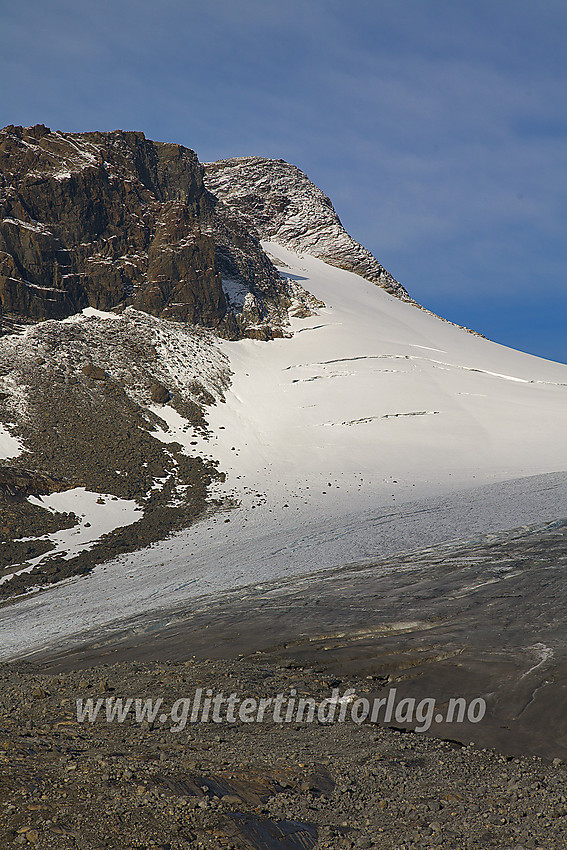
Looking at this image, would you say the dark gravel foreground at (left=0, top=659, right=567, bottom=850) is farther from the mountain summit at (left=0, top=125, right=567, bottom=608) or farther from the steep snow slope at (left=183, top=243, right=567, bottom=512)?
the steep snow slope at (left=183, top=243, right=567, bottom=512)

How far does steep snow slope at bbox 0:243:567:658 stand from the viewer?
1784cm

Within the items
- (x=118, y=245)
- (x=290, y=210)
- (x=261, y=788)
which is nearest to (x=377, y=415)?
(x=118, y=245)

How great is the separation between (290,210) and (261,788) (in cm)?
11057

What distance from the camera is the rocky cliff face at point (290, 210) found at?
95.1 m

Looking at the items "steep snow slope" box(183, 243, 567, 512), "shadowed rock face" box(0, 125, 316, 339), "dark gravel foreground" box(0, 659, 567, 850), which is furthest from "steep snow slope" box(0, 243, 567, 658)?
"dark gravel foreground" box(0, 659, 567, 850)

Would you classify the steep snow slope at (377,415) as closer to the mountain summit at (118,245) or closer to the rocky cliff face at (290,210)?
the mountain summit at (118,245)

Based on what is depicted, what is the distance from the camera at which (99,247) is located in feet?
164

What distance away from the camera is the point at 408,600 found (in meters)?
12.6

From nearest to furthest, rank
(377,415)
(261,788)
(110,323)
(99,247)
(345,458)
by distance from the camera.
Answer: (261,788) → (345,458) → (377,415) → (110,323) → (99,247)

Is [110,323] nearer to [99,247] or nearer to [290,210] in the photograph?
[99,247]

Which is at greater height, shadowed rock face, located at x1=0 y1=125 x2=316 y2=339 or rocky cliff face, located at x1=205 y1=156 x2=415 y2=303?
rocky cliff face, located at x1=205 y1=156 x2=415 y2=303

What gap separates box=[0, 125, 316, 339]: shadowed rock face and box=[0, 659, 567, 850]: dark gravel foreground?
4065cm

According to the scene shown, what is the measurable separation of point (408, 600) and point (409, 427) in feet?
89.1

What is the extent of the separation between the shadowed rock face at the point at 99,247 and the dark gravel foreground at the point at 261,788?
133 feet
